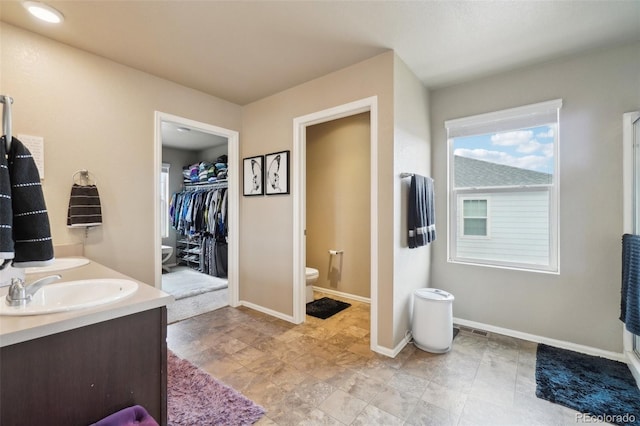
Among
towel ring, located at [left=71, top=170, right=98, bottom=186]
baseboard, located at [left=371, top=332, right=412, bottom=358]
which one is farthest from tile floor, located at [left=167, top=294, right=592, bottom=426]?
towel ring, located at [left=71, top=170, right=98, bottom=186]

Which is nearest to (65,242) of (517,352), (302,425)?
(302,425)

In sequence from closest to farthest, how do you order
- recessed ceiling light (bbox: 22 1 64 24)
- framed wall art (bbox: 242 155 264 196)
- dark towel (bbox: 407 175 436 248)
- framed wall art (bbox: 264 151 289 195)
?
1. recessed ceiling light (bbox: 22 1 64 24)
2. dark towel (bbox: 407 175 436 248)
3. framed wall art (bbox: 264 151 289 195)
4. framed wall art (bbox: 242 155 264 196)

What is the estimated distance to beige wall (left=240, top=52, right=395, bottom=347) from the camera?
2.32 meters

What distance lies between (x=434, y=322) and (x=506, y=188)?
4.83ft

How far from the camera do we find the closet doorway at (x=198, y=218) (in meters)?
3.35

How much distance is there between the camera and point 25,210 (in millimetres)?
852

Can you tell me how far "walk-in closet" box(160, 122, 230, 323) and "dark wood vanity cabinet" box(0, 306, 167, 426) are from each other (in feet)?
8.73

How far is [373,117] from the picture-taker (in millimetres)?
2379

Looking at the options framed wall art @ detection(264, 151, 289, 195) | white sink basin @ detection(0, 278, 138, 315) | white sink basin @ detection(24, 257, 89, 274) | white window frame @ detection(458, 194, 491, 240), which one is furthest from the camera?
framed wall art @ detection(264, 151, 289, 195)

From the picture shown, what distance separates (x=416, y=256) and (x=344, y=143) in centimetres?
187

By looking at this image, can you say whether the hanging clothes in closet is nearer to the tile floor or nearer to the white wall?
the tile floor

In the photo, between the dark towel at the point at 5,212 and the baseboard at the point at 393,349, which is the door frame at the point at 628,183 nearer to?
the baseboard at the point at 393,349

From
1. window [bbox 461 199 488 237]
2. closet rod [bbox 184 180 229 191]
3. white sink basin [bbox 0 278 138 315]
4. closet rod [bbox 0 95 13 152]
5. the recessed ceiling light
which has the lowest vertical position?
white sink basin [bbox 0 278 138 315]

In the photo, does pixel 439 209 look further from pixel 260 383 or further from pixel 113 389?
pixel 113 389
